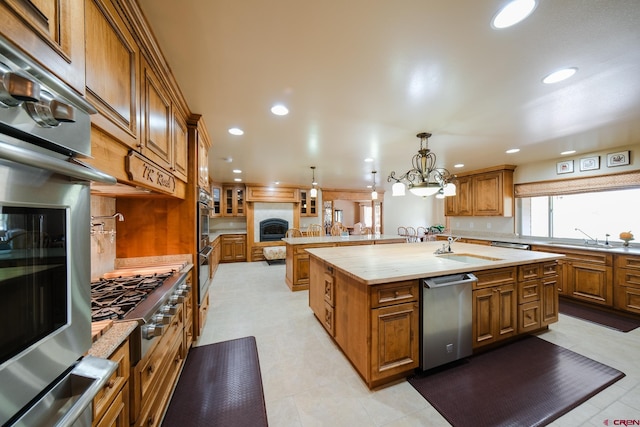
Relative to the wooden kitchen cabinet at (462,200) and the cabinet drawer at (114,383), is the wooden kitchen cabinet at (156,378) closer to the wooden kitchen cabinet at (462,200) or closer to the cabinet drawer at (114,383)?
the cabinet drawer at (114,383)

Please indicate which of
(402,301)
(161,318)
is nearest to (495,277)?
(402,301)

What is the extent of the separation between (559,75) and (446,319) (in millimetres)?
2105

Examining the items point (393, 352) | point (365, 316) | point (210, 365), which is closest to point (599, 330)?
point (393, 352)

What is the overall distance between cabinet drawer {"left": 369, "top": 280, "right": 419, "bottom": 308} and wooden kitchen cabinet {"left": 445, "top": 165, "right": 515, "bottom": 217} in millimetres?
4152

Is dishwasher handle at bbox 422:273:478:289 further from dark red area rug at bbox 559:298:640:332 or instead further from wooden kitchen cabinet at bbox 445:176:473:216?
wooden kitchen cabinet at bbox 445:176:473:216

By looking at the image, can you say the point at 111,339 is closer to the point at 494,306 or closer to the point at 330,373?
the point at 330,373

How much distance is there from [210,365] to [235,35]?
105 inches

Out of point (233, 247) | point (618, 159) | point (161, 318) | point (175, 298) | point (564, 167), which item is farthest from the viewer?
point (233, 247)

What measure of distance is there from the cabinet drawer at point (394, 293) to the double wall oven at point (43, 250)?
5.10 feet

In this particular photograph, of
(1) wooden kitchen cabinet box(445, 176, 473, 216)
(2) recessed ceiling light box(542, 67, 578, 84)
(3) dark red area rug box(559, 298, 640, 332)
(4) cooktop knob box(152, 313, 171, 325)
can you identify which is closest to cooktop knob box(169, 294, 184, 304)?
(4) cooktop knob box(152, 313, 171, 325)

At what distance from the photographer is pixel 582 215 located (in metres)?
4.07

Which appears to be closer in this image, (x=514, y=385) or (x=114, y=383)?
(x=114, y=383)

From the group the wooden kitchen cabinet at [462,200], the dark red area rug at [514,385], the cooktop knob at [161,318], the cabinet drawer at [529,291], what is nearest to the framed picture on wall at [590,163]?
the wooden kitchen cabinet at [462,200]

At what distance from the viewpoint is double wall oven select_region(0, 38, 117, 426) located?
466 millimetres
